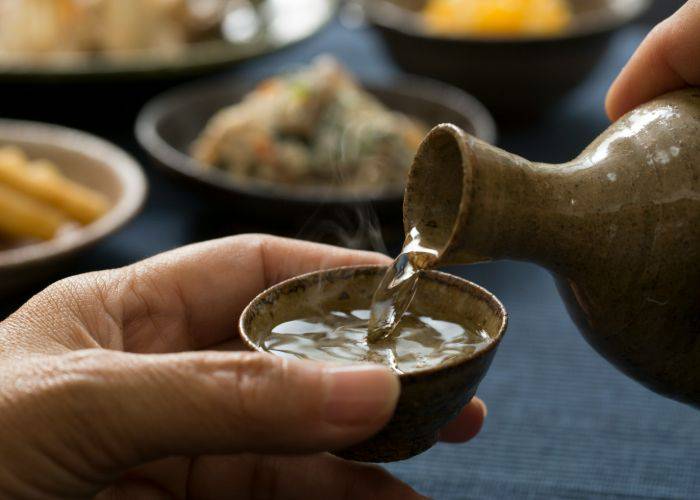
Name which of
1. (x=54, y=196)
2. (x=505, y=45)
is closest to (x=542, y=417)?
(x=54, y=196)

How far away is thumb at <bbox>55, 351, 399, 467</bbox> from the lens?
860mm

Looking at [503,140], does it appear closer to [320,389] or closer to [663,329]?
[663,329]

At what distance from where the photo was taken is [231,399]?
0.86m

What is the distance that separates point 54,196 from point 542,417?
41.1 inches

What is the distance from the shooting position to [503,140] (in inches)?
99.0

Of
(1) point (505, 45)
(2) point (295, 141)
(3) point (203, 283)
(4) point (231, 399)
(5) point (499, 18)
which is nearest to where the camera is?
(4) point (231, 399)

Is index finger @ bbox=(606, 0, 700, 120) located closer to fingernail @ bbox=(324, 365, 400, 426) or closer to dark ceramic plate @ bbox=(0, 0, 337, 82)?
fingernail @ bbox=(324, 365, 400, 426)

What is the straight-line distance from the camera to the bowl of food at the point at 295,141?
201cm

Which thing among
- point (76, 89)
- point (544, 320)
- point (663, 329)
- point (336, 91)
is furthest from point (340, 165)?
point (663, 329)

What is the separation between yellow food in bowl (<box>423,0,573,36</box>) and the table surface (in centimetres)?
87

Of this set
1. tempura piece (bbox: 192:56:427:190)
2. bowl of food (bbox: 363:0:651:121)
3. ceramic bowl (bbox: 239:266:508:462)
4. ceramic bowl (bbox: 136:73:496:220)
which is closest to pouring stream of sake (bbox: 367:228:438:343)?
ceramic bowl (bbox: 239:266:508:462)

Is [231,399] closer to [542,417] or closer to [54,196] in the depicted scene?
[542,417]

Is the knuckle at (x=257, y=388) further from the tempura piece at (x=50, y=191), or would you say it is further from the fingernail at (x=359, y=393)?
the tempura piece at (x=50, y=191)

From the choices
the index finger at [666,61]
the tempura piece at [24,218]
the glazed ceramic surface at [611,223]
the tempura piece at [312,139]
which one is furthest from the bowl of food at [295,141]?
the glazed ceramic surface at [611,223]
